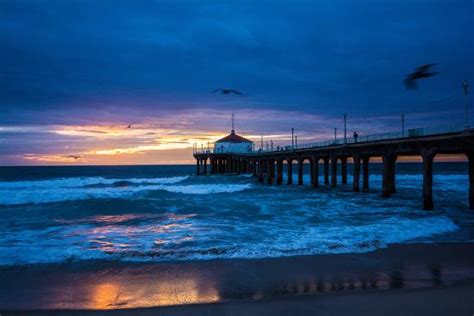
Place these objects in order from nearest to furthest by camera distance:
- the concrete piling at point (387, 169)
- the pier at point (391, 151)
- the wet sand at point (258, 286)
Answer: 1. the wet sand at point (258, 286)
2. the pier at point (391, 151)
3. the concrete piling at point (387, 169)

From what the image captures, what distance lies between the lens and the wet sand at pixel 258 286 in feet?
22.7

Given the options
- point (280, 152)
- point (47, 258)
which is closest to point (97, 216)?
point (47, 258)

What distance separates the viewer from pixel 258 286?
8195 millimetres

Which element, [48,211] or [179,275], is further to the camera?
[48,211]

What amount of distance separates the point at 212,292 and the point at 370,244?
6268mm

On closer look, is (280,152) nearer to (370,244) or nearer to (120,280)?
(370,244)

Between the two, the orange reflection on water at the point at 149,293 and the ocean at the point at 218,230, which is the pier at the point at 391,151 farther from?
the orange reflection on water at the point at 149,293

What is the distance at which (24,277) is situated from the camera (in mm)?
9117

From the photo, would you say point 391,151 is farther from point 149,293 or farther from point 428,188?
point 149,293

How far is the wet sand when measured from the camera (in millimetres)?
6918

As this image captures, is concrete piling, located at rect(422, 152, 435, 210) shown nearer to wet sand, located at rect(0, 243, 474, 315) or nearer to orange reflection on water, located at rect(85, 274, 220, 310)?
wet sand, located at rect(0, 243, 474, 315)

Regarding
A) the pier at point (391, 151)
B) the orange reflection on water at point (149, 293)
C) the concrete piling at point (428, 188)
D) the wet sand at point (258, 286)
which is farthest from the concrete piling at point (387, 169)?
the orange reflection on water at point (149, 293)

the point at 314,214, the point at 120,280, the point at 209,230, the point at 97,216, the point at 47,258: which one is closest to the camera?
the point at 120,280

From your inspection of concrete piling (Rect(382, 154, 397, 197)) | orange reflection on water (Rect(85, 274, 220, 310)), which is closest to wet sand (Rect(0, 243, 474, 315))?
orange reflection on water (Rect(85, 274, 220, 310))
